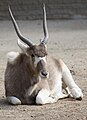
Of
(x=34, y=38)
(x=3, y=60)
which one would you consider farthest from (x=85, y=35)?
(x=3, y=60)

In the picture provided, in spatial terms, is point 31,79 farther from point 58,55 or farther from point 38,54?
point 58,55

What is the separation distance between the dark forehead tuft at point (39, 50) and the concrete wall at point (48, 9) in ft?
38.6

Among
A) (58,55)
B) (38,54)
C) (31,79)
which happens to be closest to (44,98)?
(31,79)

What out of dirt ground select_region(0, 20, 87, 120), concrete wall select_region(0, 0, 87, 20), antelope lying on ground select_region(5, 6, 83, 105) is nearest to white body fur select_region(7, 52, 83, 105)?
antelope lying on ground select_region(5, 6, 83, 105)

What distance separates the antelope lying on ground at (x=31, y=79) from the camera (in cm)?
758

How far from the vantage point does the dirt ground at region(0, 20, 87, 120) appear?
7.12 metres

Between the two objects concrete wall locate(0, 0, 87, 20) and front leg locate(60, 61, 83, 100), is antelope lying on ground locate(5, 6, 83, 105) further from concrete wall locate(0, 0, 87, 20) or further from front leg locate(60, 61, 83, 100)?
concrete wall locate(0, 0, 87, 20)

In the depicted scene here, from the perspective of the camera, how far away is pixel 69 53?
42.5 feet

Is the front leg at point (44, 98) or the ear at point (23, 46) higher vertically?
the ear at point (23, 46)

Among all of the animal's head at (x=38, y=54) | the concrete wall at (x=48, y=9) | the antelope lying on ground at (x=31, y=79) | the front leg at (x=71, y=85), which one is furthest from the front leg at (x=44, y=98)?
the concrete wall at (x=48, y=9)

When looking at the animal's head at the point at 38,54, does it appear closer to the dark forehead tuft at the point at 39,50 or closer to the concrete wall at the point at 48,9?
the dark forehead tuft at the point at 39,50

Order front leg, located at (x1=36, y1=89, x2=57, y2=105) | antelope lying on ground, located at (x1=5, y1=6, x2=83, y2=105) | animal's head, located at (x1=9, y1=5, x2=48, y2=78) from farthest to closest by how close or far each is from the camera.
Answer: front leg, located at (x1=36, y1=89, x2=57, y2=105)
antelope lying on ground, located at (x1=5, y1=6, x2=83, y2=105)
animal's head, located at (x1=9, y1=5, x2=48, y2=78)

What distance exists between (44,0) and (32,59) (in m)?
12.2

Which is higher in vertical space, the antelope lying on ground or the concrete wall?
the concrete wall
